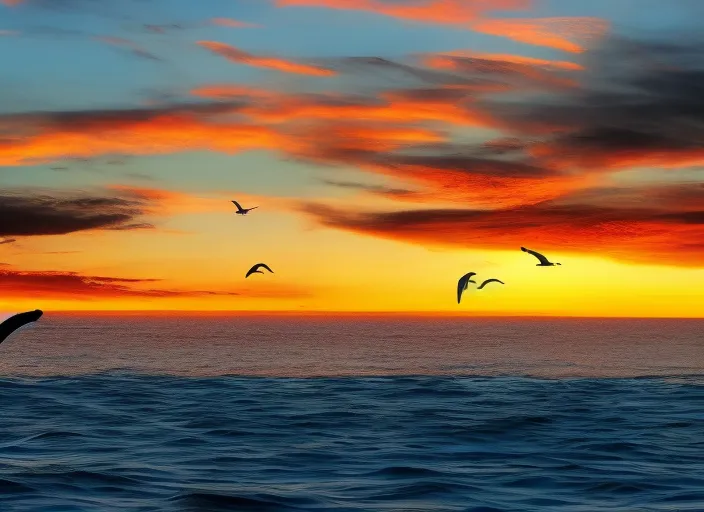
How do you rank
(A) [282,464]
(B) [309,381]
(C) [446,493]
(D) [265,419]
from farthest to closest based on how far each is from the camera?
1. (B) [309,381]
2. (D) [265,419]
3. (A) [282,464]
4. (C) [446,493]

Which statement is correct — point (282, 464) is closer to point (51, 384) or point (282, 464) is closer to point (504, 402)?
point (504, 402)

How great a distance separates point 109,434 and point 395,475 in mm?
13634

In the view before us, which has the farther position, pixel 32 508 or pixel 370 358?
pixel 370 358

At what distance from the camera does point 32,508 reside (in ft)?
78.3

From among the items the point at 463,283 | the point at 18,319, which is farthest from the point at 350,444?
the point at 18,319

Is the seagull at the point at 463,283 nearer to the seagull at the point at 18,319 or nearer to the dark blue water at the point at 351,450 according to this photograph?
the dark blue water at the point at 351,450

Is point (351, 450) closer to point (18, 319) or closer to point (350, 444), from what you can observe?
point (350, 444)

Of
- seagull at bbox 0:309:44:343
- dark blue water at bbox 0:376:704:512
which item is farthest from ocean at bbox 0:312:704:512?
seagull at bbox 0:309:44:343

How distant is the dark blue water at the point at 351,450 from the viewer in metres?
24.9

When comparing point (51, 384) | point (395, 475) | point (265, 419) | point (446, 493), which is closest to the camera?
point (446, 493)

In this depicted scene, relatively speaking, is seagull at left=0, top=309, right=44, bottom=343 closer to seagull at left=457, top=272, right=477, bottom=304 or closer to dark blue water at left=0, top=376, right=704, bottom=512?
dark blue water at left=0, top=376, right=704, bottom=512

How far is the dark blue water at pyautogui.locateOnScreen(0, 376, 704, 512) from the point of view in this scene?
24922 mm


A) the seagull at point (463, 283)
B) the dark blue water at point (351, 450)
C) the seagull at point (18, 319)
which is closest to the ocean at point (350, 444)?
the dark blue water at point (351, 450)

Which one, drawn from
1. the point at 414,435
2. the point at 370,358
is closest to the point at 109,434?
the point at 414,435
